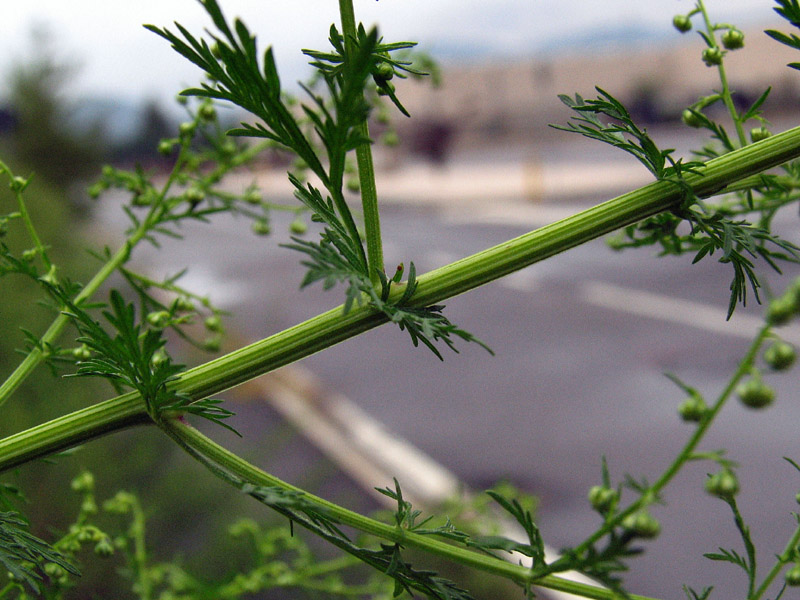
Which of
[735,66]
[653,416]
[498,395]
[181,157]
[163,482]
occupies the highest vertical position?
[735,66]

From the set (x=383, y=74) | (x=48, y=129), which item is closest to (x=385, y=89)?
(x=383, y=74)

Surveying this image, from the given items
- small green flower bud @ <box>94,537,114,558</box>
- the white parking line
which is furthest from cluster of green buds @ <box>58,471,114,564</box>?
the white parking line

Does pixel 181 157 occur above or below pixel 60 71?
below

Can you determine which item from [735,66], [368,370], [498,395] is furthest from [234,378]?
[735,66]

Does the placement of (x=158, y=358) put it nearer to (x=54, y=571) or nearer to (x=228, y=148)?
(x=54, y=571)

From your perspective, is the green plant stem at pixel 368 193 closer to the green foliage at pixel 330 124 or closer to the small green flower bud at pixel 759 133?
the green foliage at pixel 330 124

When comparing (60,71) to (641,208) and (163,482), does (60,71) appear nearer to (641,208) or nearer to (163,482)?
(163,482)

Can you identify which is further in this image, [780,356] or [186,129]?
[186,129]

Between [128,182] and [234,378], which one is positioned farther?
[128,182]
